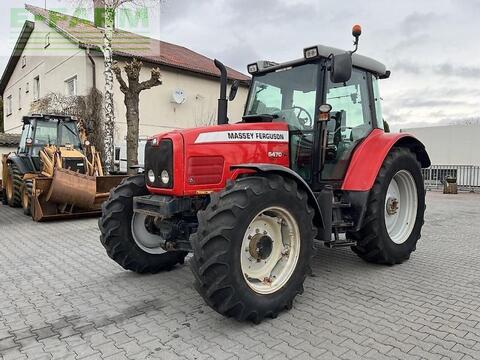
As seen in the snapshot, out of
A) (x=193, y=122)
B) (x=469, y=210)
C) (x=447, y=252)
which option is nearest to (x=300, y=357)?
(x=447, y=252)

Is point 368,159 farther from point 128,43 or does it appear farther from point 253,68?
point 128,43

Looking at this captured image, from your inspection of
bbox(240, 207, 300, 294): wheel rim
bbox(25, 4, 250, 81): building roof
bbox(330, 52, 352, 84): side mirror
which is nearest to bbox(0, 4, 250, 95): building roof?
bbox(25, 4, 250, 81): building roof

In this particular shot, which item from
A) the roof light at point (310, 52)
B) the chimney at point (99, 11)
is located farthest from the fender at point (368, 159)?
the chimney at point (99, 11)

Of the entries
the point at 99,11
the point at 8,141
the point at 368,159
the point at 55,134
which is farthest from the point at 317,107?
the point at 8,141

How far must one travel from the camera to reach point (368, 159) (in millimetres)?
4414

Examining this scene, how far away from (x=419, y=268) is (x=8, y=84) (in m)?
28.5

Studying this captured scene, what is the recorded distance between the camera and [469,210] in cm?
1048

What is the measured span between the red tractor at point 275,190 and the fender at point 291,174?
0.03ft

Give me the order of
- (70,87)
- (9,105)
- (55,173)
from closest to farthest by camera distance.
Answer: (55,173)
(70,87)
(9,105)

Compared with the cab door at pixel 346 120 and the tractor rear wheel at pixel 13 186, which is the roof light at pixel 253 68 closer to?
the cab door at pixel 346 120

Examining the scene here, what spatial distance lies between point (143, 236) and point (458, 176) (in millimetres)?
17012

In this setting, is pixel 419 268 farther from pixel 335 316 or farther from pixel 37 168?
pixel 37 168

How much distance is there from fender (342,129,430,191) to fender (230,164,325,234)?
28.5 inches

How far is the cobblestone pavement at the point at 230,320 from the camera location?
109 inches
